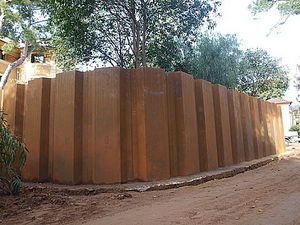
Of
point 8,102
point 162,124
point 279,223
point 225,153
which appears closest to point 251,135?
point 225,153

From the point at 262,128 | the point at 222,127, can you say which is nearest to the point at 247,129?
the point at 262,128

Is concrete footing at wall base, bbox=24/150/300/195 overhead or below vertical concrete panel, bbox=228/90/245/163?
below

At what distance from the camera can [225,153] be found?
7.09 m

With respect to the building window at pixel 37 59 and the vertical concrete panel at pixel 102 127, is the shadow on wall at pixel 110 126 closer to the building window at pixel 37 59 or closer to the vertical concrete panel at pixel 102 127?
the vertical concrete panel at pixel 102 127

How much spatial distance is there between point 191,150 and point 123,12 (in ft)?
28.6

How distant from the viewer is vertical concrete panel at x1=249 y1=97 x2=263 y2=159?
31.1 feet

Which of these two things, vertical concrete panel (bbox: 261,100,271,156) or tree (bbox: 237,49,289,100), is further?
tree (bbox: 237,49,289,100)

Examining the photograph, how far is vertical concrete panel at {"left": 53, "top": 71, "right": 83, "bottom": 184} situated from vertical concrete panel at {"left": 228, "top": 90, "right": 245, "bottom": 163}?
4.92 metres

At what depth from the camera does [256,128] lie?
9.76 m

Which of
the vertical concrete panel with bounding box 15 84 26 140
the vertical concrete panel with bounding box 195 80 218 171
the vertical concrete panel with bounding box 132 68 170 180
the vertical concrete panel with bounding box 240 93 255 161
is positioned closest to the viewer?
the vertical concrete panel with bounding box 132 68 170 180

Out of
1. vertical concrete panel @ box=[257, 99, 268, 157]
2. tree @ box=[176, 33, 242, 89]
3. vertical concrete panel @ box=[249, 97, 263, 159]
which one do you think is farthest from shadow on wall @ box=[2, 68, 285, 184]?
tree @ box=[176, 33, 242, 89]

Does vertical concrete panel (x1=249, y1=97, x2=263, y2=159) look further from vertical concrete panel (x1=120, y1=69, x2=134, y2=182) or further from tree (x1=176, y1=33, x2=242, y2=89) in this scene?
vertical concrete panel (x1=120, y1=69, x2=134, y2=182)

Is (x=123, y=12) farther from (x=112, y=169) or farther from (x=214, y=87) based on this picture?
(x=112, y=169)

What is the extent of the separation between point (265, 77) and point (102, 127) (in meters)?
28.2
